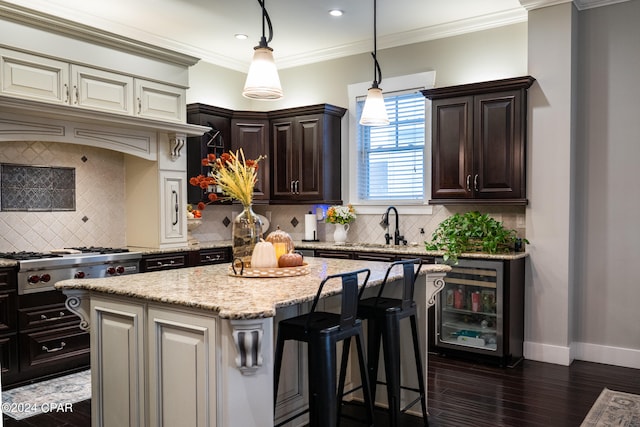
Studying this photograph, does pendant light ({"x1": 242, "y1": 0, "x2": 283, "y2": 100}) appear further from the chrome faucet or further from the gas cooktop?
the chrome faucet

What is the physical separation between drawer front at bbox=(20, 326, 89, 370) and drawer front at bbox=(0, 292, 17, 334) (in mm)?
117

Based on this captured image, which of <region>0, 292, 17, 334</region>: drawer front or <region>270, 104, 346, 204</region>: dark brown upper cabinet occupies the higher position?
<region>270, 104, 346, 204</region>: dark brown upper cabinet

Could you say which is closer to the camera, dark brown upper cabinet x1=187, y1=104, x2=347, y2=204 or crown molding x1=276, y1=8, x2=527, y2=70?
crown molding x1=276, y1=8, x2=527, y2=70

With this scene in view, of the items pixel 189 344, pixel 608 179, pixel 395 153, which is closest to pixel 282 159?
pixel 395 153

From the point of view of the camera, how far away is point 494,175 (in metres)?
4.69

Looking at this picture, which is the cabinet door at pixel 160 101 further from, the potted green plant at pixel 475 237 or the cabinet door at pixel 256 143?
the potted green plant at pixel 475 237

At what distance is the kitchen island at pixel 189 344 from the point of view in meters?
2.15

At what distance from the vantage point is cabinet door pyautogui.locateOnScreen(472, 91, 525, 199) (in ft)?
15.0

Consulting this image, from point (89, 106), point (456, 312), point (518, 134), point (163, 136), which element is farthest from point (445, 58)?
point (89, 106)

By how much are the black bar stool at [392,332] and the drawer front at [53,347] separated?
2.53m

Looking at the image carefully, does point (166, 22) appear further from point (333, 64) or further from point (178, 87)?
point (333, 64)

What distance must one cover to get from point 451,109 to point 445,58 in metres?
0.78

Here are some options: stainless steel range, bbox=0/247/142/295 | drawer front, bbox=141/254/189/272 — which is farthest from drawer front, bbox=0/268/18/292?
drawer front, bbox=141/254/189/272

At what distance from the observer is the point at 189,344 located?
2301 millimetres
